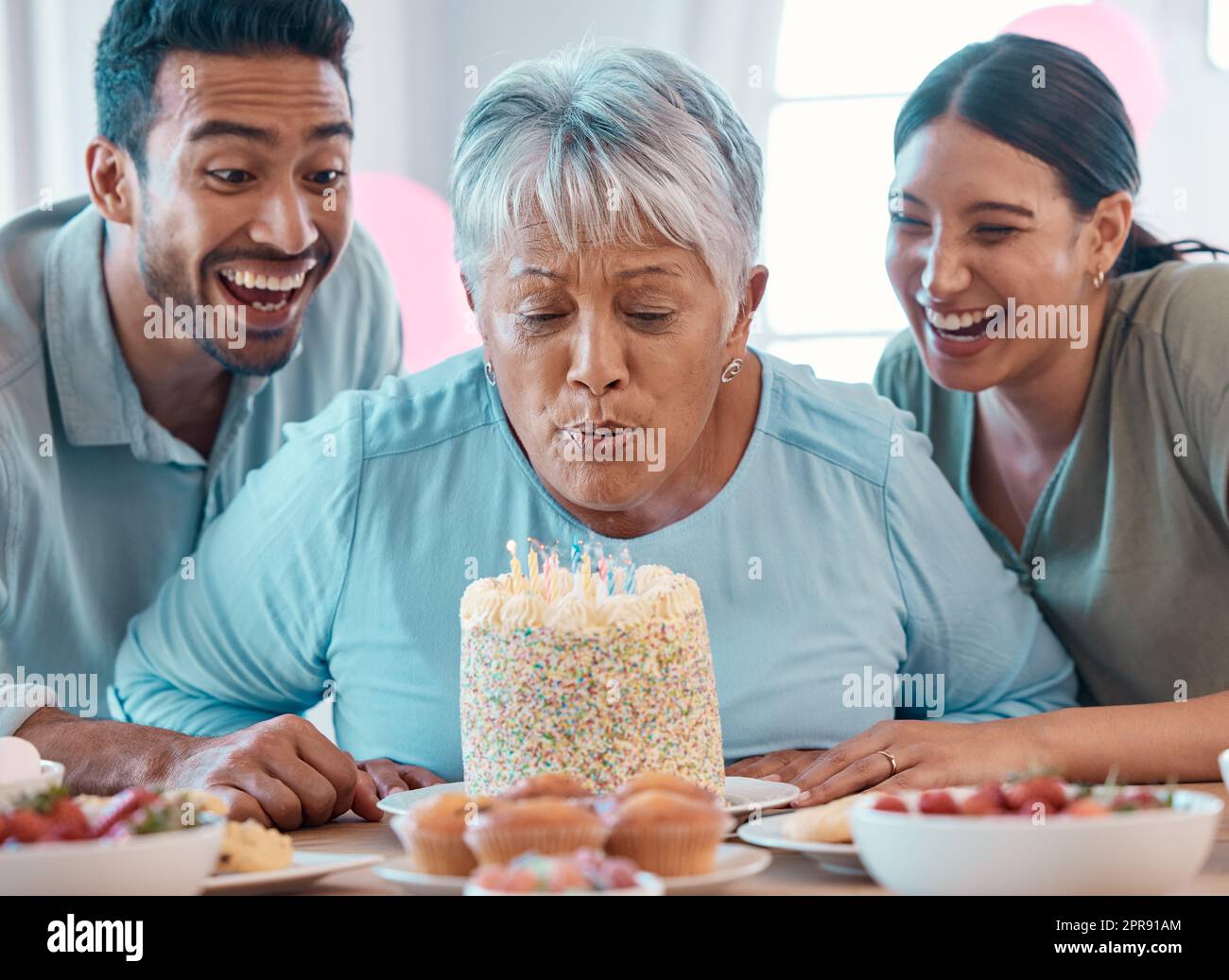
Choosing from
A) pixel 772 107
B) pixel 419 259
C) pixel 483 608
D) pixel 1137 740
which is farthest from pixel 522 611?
pixel 772 107

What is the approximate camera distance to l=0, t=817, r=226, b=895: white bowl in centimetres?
78

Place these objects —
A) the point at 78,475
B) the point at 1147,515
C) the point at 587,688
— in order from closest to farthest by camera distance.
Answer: the point at 587,688
the point at 1147,515
the point at 78,475

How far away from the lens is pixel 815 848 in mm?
931

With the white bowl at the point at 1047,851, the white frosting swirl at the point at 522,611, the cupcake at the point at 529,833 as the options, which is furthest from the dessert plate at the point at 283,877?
the white bowl at the point at 1047,851

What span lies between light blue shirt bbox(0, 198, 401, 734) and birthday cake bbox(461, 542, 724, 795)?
77cm

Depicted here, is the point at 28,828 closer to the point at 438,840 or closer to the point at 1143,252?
the point at 438,840

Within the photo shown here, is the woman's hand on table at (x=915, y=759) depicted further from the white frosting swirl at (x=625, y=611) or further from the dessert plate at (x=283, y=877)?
the dessert plate at (x=283, y=877)

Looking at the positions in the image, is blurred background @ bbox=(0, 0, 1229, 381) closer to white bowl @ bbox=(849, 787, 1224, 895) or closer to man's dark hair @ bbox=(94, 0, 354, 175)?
man's dark hair @ bbox=(94, 0, 354, 175)

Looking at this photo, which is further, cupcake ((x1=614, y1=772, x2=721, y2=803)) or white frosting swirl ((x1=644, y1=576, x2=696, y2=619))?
white frosting swirl ((x1=644, y1=576, x2=696, y2=619))

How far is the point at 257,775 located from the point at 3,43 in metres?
2.17

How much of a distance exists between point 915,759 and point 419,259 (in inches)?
72.8

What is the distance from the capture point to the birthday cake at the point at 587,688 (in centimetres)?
112

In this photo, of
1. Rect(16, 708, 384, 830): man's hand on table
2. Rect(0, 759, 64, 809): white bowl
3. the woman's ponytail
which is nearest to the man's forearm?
Rect(16, 708, 384, 830): man's hand on table
